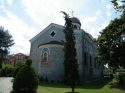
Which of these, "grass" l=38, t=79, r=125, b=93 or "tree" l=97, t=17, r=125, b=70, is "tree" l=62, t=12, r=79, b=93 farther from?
"tree" l=97, t=17, r=125, b=70

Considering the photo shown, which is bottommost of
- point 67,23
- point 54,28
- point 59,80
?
point 59,80

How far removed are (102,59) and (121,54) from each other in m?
4.46

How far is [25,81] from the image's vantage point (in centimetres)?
1880

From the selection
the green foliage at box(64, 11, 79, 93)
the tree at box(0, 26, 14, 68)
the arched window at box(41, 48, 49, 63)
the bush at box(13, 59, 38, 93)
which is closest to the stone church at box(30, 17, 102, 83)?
the arched window at box(41, 48, 49, 63)

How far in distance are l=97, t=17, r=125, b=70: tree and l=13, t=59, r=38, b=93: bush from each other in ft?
67.4

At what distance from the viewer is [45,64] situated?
33.7 m

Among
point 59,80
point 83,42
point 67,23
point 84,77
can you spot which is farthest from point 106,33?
point 67,23

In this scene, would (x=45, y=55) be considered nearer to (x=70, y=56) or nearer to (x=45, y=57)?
(x=45, y=57)

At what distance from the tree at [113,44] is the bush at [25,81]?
20538 mm

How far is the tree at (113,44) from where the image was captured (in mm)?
35938

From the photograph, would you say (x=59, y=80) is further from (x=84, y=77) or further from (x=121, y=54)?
(x=121, y=54)

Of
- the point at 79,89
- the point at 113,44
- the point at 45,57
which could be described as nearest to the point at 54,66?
the point at 45,57

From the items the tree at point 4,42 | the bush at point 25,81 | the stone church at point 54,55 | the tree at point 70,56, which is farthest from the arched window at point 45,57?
the tree at point 4,42

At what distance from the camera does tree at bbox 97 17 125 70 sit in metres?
35.9
